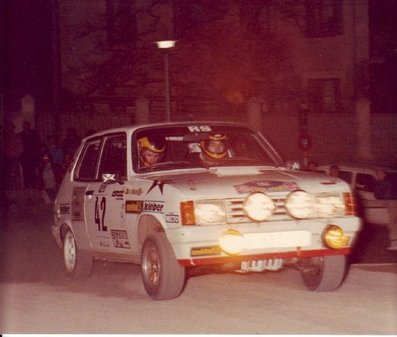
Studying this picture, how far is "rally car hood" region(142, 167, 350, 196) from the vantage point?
8984 millimetres

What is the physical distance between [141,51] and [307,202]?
72.5ft

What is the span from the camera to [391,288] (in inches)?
394

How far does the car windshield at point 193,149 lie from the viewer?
1024cm

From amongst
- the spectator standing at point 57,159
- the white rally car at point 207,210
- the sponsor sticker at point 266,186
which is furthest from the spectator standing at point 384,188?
the spectator standing at point 57,159

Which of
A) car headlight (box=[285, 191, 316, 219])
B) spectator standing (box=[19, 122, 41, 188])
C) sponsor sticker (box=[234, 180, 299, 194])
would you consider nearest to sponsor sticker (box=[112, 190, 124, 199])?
sponsor sticker (box=[234, 180, 299, 194])

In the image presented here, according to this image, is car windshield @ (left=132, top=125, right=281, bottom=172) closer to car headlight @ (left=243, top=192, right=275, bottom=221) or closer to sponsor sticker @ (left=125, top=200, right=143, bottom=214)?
sponsor sticker @ (left=125, top=200, right=143, bottom=214)

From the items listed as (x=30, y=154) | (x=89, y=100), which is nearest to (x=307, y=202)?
(x=30, y=154)

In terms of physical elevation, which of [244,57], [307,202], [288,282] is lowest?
[288,282]

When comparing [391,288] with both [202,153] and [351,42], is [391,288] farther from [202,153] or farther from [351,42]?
[351,42]

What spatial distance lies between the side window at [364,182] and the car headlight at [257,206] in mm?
8535

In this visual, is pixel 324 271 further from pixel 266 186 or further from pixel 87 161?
pixel 87 161

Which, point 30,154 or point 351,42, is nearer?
point 30,154

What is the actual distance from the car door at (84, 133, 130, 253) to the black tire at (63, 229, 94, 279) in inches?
21.0

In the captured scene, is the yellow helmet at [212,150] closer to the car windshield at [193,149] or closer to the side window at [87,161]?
the car windshield at [193,149]
